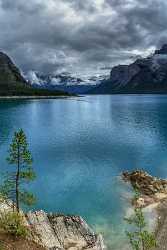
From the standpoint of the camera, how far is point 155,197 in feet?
211

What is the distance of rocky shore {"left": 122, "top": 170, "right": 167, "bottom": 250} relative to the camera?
4994 centimetres

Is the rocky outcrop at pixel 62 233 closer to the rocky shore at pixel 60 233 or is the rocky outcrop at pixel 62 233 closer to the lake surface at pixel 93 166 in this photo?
the rocky shore at pixel 60 233

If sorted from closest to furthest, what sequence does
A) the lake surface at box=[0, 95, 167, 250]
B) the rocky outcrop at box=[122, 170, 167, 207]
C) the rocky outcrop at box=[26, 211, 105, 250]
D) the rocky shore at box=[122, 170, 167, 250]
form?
the rocky outcrop at box=[26, 211, 105, 250]
the rocky shore at box=[122, 170, 167, 250]
the lake surface at box=[0, 95, 167, 250]
the rocky outcrop at box=[122, 170, 167, 207]

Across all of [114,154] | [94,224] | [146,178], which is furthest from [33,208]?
[114,154]

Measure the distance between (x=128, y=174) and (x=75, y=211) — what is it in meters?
20.7

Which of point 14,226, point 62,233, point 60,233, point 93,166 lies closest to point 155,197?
point 62,233

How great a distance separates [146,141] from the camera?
129 m

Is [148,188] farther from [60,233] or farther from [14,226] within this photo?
[14,226]

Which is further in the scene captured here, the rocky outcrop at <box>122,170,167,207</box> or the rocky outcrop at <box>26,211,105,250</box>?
the rocky outcrop at <box>122,170,167,207</box>

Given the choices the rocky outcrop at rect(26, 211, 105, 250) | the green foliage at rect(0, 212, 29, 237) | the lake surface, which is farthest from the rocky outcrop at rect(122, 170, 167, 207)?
the green foliage at rect(0, 212, 29, 237)

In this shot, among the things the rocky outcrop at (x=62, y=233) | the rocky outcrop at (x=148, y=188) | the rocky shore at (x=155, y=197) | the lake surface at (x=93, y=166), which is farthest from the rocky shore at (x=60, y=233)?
the rocky outcrop at (x=148, y=188)

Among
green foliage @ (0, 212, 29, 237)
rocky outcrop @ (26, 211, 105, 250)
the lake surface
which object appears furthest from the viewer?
the lake surface

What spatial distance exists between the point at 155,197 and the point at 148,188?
146 inches

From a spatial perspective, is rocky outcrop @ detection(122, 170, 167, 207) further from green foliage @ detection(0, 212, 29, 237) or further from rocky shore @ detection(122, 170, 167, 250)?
green foliage @ detection(0, 212, 29, 237)
